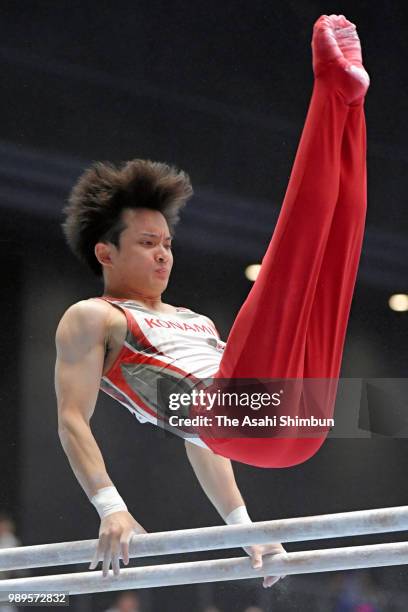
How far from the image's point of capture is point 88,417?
2727 millimetres

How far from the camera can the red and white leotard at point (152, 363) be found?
2.85 meters

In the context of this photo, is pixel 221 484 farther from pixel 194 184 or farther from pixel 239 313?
pixel 194 184

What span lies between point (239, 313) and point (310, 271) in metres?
0.24

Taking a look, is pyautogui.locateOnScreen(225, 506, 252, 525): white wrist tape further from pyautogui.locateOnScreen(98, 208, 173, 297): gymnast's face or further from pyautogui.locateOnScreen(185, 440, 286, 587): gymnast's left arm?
pyautogui.locateOnScreen(98, 208, 173, 297): gymnast's face

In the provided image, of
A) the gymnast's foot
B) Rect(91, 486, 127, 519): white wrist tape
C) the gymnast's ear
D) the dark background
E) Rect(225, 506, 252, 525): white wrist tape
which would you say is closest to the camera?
the gymnast's foot

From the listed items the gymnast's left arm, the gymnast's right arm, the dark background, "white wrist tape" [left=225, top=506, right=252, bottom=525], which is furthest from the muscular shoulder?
the dark background

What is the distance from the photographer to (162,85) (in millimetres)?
5930

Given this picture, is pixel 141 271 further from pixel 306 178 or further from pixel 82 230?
pixel 306 178

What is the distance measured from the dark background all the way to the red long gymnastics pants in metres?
3.28

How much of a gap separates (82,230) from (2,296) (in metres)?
2.77

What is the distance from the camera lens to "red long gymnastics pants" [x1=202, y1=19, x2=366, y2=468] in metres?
2.44

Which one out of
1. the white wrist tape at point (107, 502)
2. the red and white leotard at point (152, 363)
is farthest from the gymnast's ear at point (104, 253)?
the white wrist tape at point (107, 502)

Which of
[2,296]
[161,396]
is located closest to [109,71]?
[2,296]

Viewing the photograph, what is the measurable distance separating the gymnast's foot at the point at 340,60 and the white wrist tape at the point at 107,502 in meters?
1.23
